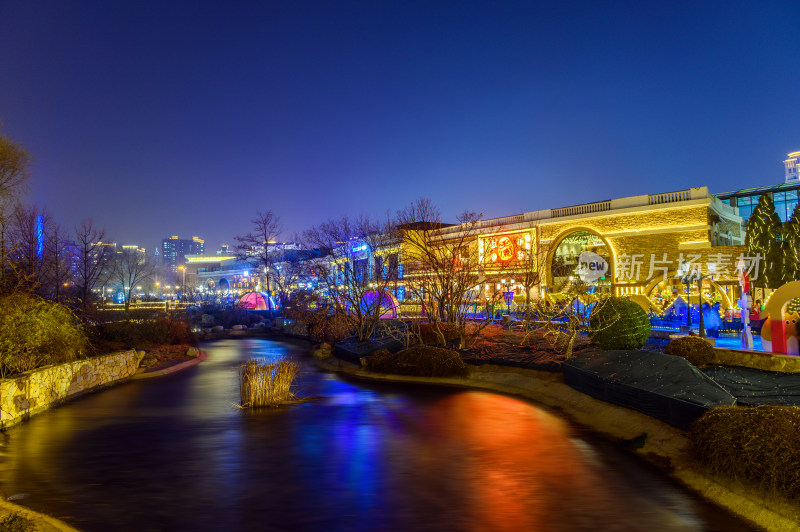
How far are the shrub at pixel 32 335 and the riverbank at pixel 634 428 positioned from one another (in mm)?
10402

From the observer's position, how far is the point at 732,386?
42.3 feet

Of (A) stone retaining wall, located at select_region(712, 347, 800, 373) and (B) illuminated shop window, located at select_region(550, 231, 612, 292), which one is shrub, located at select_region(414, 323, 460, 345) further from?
(B) illuminated shop window, located at select_region(550, 231, 612, 292)

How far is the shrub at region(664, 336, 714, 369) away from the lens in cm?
1584

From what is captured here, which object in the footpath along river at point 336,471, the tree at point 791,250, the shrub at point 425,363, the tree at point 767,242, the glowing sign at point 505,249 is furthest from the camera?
the glowing sign at point 505,249

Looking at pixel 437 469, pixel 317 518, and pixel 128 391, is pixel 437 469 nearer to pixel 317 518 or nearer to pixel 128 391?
pixel 317 518

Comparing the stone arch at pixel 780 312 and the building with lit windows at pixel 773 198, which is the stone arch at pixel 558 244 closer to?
the building with lit windows at pixel 773 198

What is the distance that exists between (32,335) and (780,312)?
20402 millimetres

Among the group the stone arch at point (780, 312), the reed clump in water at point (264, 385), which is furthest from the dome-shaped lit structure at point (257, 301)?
the stone arch at point (780, 312)

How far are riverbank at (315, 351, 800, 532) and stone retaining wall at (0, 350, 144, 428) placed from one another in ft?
29.1

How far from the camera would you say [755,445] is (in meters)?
7.83

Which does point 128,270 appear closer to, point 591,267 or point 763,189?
point 591,267

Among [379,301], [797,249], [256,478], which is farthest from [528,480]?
[797,249]

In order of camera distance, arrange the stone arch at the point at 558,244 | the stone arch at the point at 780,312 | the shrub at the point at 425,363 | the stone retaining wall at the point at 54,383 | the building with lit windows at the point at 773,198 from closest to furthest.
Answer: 1. the stone retaining wall at the point at 54,383
2. the stone arch at the point at 780,312
3. the shrub at the point at 425,363
4. the stone arch at the point at 558,244
5. the building with lit windows at the point at 773,198

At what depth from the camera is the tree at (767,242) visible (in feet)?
128
